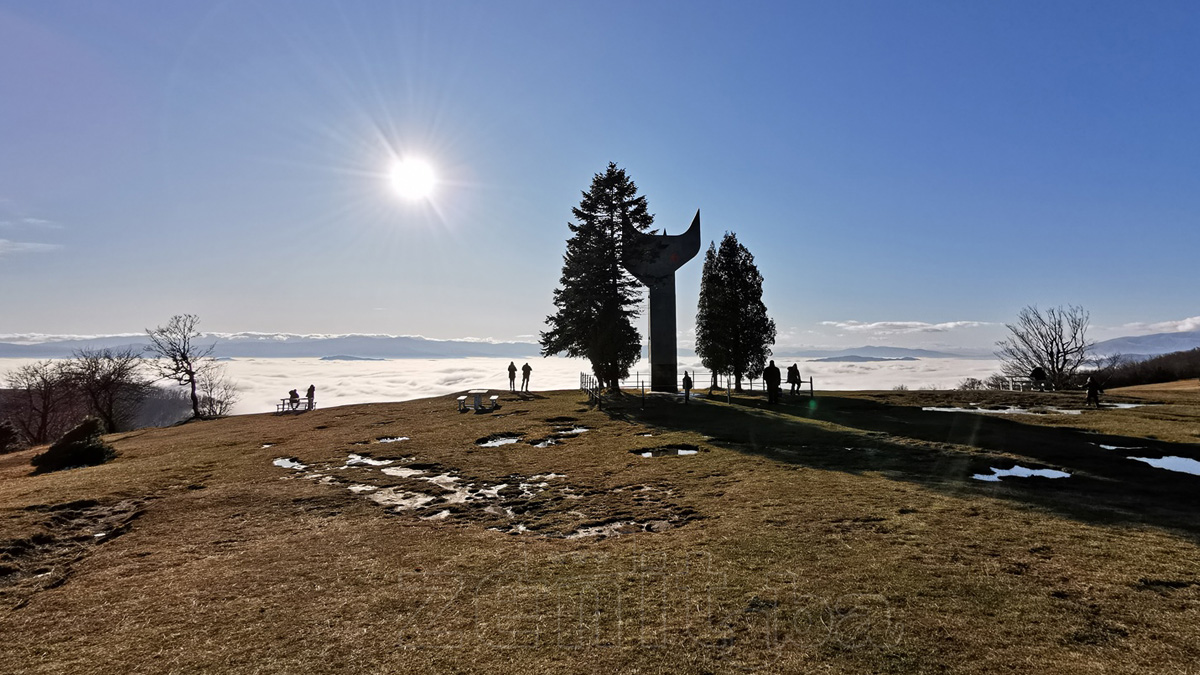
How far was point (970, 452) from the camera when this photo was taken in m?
12.6

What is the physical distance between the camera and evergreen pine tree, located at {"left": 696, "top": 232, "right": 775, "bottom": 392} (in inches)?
1526

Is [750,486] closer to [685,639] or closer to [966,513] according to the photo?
[966,513]

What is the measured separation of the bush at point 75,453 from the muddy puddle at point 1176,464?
31631 millimetres

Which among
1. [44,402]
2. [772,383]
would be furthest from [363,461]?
[44,402]

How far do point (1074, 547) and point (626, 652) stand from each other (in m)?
6.01

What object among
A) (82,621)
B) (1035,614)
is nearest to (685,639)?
(1035,614)

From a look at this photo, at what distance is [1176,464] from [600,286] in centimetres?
2447

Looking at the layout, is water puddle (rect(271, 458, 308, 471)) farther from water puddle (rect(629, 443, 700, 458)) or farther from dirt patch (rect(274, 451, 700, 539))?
water puddle (rect(629, 443, 700, 458))

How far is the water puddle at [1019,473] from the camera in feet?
33.7

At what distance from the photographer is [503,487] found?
38.0 ft

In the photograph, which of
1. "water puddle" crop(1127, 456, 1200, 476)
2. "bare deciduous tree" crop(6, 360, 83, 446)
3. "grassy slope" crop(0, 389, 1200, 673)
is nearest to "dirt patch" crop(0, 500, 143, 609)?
"grassy slope" crop(0, 389, 1200, 673)

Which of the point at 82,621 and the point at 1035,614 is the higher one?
the point at 1035,614

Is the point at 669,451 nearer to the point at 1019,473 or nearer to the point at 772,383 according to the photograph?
the point at 1019,473

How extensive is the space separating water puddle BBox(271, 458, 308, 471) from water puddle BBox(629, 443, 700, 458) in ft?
32.2
